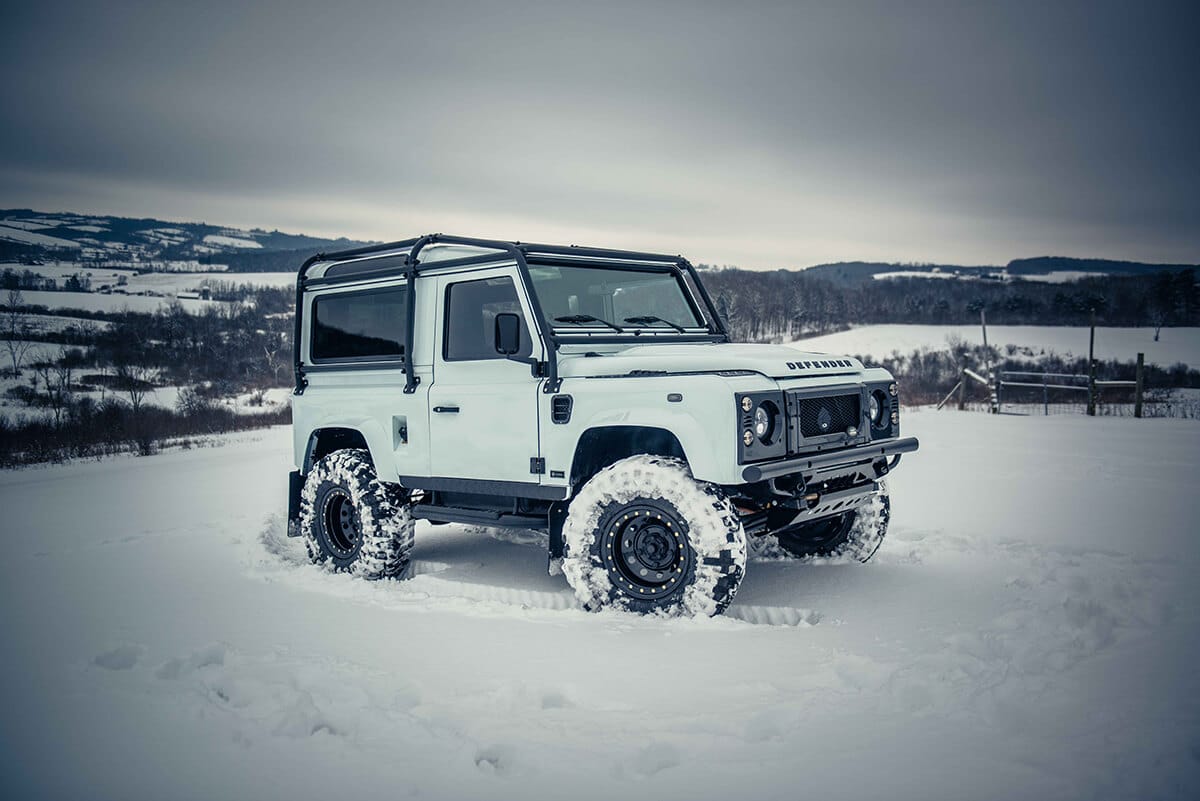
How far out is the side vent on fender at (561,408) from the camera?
5546 mm

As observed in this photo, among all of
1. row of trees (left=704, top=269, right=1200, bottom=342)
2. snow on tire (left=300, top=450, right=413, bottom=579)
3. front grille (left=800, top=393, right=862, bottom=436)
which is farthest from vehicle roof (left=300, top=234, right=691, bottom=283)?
row of trees (left=704, top=269, right=1200, bottom=342)

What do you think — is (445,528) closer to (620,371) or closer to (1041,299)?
(620,371)

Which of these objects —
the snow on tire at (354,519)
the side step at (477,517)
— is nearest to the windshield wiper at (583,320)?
the side step at (477,517)

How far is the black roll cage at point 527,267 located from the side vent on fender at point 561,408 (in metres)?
0.07

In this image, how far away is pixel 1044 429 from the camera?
1748cm

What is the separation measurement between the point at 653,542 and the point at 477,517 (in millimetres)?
1652

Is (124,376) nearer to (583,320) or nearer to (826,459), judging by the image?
(583,320)

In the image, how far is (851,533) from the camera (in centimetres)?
659

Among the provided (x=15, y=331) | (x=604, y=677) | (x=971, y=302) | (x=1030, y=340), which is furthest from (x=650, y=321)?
(x=1030, y=340)

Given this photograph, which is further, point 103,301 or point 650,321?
point 103,301

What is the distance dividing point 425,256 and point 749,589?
3.64m

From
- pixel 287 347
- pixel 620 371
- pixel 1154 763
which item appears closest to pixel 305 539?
pixel 620 371

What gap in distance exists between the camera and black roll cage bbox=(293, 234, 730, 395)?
5.88 metres

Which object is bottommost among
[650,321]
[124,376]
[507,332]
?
[124,376]
